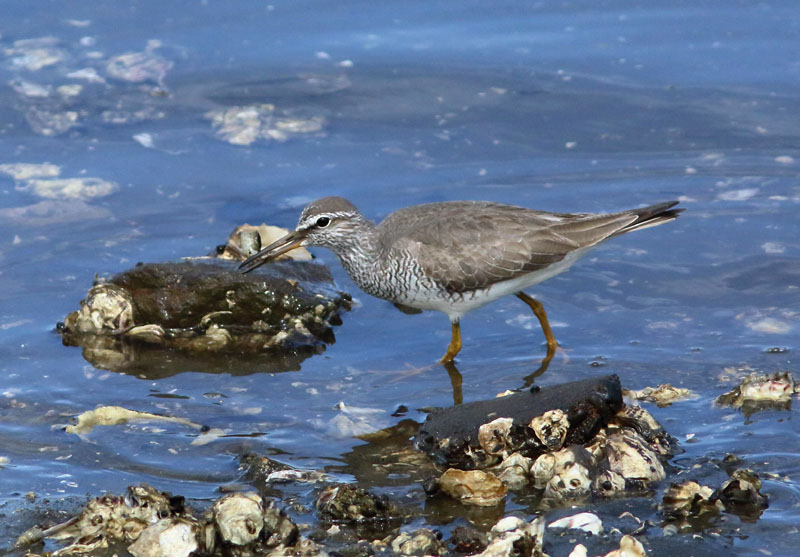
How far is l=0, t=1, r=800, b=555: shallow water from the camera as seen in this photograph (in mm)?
6398

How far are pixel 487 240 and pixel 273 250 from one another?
165 centimetres

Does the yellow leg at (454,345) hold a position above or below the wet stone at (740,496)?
above

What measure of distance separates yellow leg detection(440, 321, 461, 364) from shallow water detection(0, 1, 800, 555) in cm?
11

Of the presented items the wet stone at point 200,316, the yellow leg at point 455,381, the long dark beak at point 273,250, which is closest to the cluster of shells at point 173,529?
the yellow leg at point 455,381

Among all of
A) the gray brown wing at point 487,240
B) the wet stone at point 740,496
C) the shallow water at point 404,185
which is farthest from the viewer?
the gray brown wing at point 487,240

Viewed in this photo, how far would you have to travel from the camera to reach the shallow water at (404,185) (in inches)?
252

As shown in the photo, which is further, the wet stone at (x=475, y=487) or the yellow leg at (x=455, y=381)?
the yellow leg at (x=455, y=381)

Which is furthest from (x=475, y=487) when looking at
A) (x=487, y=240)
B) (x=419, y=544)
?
(x=487, y=240)

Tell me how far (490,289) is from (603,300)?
3.93 feet

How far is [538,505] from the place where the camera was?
5.20 m

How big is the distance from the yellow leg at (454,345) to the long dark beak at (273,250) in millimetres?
1375

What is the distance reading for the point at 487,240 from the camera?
7535 millimetres

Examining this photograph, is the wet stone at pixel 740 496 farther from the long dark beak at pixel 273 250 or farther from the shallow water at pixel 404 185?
the long dark beak at pixel 273 250

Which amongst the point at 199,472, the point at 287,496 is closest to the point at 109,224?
the point at 199,472
